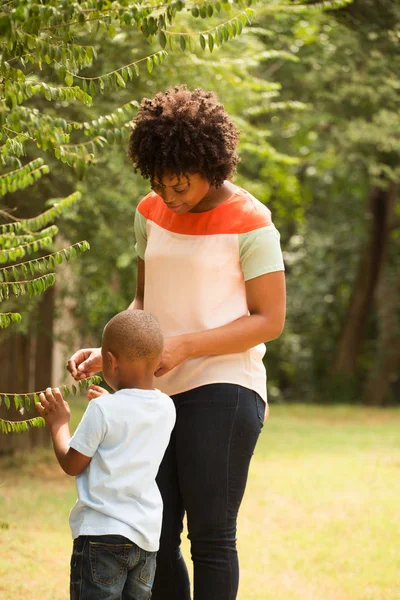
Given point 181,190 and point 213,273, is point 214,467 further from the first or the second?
point 181,190

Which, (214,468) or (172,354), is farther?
(214,468)

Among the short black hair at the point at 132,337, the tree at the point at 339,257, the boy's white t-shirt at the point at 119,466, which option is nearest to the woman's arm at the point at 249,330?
the short black hair at the point at 132,337

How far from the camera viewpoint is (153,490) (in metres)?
2.86

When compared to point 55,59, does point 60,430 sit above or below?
below

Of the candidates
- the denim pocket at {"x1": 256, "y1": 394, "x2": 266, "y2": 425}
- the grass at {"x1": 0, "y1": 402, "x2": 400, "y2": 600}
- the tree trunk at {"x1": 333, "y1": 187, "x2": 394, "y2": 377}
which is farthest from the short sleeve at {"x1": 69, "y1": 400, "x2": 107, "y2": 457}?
the tree trunk at {"x1": 333, "y1": 187, "x2": 394, "y2": 377}

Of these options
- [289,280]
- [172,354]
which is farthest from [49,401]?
[289,280]

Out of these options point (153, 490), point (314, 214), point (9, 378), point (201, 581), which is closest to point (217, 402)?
point (153, 490)

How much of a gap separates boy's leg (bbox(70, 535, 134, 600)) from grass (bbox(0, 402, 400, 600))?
44.7 inches

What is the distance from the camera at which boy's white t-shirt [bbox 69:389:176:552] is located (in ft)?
8.96

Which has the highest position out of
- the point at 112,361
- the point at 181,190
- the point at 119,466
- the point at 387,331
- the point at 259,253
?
the point at 181,190

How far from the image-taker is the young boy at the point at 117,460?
273cm

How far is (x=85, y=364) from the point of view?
303 centimetres

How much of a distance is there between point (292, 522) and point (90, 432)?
440 centimetres

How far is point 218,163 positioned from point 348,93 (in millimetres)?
8902
